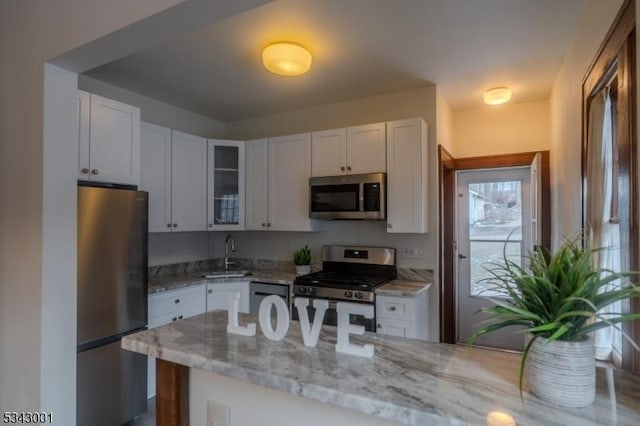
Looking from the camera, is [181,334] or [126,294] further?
[126,294]

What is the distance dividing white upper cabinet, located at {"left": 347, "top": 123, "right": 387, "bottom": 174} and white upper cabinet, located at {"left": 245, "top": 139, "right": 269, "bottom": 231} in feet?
3.18

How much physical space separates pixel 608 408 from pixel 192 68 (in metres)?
3.10

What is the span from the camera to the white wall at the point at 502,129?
3.70 meters

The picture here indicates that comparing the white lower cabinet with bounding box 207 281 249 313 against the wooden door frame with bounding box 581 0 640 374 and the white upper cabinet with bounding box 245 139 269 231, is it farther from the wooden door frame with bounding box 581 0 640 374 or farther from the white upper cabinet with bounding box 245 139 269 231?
the wooden door frame with bounding box 581 0 640 374

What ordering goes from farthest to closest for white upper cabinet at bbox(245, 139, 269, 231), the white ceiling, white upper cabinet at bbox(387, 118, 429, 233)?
white upper cabinet at bbox(245, 139, 269, 231) < white upper cabinet at bbox(387, 118, 429, 233) < the white ceiling

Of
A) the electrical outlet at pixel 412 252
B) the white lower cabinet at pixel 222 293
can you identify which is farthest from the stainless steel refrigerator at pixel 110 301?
the electrical outlet at pixel 412 252

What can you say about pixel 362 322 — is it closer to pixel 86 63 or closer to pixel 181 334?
pixel 181 334

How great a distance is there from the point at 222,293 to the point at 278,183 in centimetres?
123

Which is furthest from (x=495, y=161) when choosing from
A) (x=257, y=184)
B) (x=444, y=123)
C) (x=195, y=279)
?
(x=195, y=279)

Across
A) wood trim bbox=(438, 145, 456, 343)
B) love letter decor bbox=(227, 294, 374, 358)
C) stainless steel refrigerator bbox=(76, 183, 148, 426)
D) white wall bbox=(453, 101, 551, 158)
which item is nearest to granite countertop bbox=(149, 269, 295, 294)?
stainless steel refrigerator bbox=(76, 183, 148, 426)

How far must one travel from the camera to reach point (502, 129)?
3.87 metres

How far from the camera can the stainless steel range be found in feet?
9.62

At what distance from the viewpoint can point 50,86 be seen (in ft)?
6.29

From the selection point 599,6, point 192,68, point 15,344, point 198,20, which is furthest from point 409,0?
point 15,344
